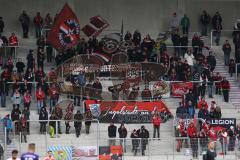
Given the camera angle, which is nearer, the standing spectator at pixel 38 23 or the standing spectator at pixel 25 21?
the standing spectator at pixel 38 23

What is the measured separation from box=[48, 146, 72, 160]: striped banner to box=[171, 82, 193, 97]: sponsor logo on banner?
26.3 feet

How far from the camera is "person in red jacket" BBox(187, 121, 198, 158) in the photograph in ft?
131

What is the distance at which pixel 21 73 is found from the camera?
46.1 m

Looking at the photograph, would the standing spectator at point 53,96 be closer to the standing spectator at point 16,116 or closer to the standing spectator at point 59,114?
the standing spectator at point 59,114

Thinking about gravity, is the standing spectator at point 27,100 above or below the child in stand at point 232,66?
below

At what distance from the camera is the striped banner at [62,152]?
38.9 meters

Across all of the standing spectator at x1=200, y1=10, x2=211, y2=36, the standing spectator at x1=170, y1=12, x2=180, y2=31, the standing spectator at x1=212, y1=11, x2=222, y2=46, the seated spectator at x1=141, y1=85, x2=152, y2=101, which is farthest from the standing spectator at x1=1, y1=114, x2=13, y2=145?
the standing spectator at x1=200, y1=10, x2=211, y2=36

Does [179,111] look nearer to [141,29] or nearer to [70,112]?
[70,112]

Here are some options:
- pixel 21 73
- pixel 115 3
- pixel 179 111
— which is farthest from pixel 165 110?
pixel 115 3

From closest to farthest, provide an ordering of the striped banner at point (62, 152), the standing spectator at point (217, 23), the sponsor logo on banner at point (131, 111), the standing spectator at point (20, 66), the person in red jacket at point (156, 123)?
the striped banner at point (62, 152) < the person in red jacket at point (156, 123) < the sponsor logo on banner at point (131, 111) < the standing spectator at point (20, 66) < the standing spectator at point (217, 23)

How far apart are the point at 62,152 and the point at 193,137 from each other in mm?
5104

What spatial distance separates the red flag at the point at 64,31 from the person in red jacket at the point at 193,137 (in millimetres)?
8332

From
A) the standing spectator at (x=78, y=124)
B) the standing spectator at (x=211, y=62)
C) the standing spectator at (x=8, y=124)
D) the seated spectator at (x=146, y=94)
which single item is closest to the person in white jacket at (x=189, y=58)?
the standing spectator at (x=211, y=62)

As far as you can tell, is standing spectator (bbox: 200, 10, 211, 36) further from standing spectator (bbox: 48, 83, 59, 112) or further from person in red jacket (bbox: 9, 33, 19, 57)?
standing spectator (bbox: 48, 83, 59, 112)
